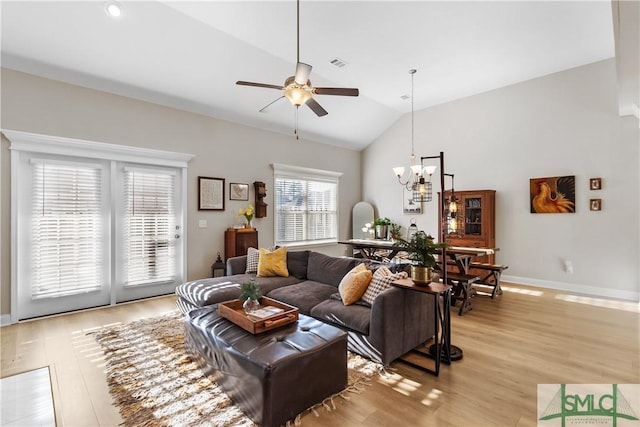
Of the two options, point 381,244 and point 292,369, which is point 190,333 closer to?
point 292,369

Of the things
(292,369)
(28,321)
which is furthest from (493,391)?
(28,321)

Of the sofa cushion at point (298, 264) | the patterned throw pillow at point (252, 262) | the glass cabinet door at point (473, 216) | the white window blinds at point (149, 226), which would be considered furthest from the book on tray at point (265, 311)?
the glass cabinet door at point (473, 216)

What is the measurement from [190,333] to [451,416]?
2.11m

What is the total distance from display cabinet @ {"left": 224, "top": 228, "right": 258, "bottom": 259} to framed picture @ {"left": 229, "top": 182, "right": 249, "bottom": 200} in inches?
25.2

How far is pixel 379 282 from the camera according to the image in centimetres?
296

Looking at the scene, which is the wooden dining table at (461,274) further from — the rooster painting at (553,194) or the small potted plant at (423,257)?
the rooster painting at (553,194)

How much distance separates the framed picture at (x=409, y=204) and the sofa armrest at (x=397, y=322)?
14.1 ft

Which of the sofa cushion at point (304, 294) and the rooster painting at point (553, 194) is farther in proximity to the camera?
the rooster painting at point (553, 194)

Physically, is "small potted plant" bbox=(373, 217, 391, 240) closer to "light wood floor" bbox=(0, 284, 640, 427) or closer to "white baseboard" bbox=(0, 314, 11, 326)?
"light wood floor" bbox=(0, 284, 640, 427)

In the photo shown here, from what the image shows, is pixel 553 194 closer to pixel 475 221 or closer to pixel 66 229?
pixel 475 221

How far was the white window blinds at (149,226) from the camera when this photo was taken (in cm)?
452

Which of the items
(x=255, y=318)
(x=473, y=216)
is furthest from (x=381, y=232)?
(x=255, y=318)

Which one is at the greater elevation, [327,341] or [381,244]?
[381,244]

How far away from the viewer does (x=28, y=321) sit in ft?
12.2
